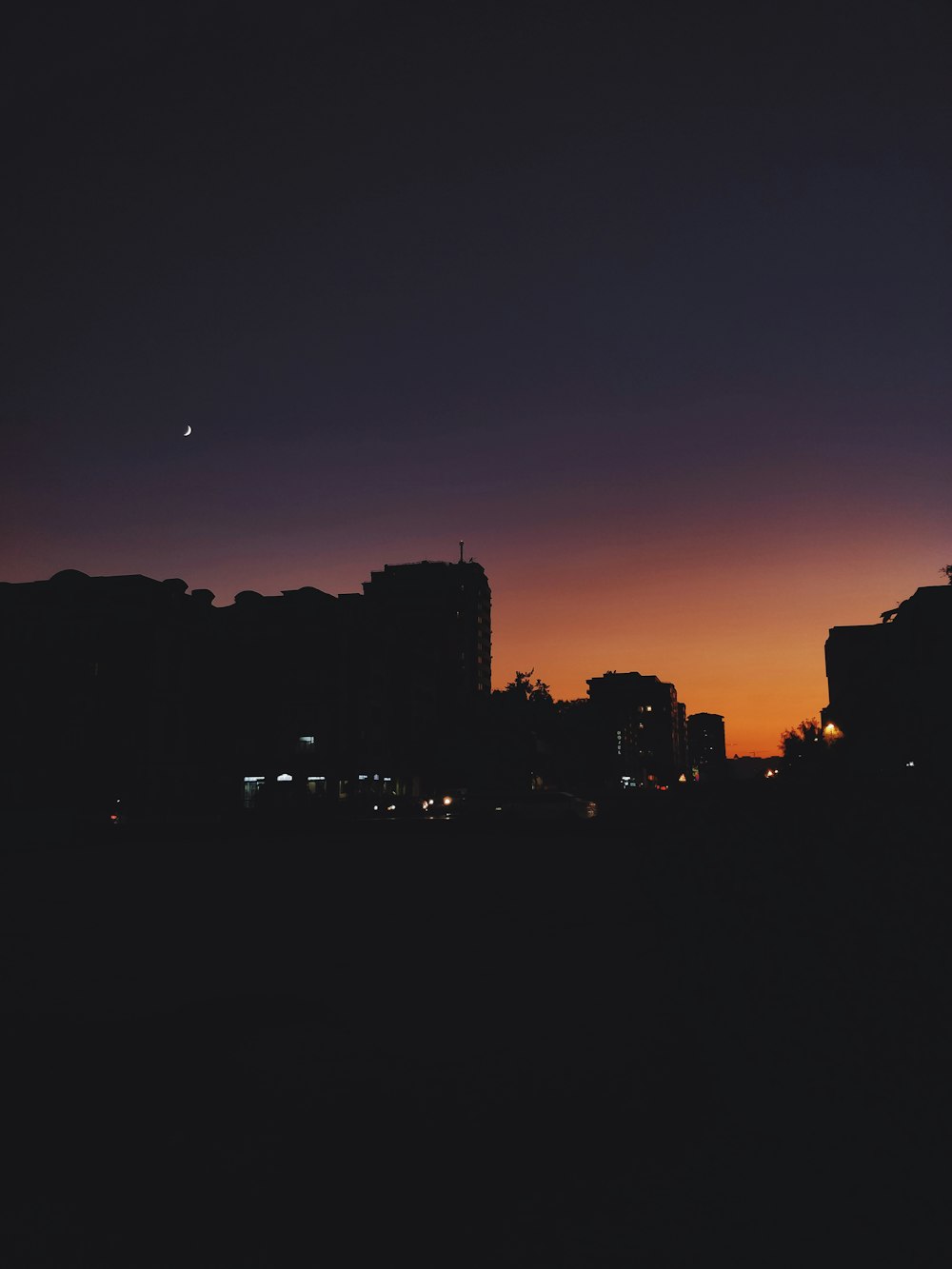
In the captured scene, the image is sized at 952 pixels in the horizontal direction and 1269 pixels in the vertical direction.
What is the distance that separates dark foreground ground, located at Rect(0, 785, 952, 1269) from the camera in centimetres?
373

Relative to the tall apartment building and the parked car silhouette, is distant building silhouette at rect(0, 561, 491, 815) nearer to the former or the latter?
the tall apartment building

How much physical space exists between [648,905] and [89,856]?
17.5 metres

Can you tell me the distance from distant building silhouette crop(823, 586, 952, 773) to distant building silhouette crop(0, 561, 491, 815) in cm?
3692

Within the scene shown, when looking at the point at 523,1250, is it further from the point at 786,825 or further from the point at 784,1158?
the point at 786,825

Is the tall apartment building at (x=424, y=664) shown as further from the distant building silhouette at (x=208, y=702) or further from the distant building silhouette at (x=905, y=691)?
the distant building silhouette at (x=905, y=691)

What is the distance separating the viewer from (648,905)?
Answer: 13.1 meters

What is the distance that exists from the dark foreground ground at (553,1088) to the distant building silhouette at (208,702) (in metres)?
33.1


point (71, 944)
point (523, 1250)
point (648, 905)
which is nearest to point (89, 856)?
point (71, 944)

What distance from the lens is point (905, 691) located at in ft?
206

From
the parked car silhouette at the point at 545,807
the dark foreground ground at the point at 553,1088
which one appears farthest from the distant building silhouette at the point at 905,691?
the dark foreground ground at the point at 553,1088

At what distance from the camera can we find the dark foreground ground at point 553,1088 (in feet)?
12.2

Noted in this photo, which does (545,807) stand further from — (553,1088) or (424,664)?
(424,664)

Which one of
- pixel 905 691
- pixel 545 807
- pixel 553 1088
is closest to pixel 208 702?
pixel 545 807

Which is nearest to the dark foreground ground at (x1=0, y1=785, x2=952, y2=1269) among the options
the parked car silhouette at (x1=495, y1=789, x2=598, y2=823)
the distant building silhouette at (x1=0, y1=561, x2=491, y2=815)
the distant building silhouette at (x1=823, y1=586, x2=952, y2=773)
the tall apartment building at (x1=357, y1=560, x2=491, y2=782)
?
the parked car silhouette at (x1=495, y1=789, x2=598, y2=823)
